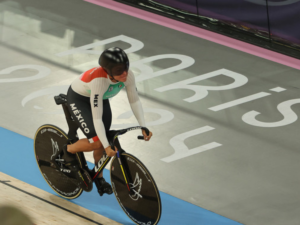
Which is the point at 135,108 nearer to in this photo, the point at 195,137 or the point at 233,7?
the point at 195,137

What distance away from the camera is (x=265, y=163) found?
523cm

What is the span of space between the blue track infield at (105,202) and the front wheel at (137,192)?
0.67ft

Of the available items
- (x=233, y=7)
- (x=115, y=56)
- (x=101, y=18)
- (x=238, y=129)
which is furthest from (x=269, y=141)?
(x=101, y=18)

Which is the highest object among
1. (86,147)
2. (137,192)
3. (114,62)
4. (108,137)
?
(114,62)

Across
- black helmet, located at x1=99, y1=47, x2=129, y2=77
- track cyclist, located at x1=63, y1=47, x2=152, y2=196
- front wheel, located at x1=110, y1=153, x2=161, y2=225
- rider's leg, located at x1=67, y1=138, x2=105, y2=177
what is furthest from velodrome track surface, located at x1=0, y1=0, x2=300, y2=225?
black helmet, located at x1=99, y1=47, x2=129, y2=77

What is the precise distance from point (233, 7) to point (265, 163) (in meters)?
3.75

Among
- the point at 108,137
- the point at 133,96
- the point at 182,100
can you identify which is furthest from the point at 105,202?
the point at 182,100

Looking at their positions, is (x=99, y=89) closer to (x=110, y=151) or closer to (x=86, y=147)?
(x=110, y=151)

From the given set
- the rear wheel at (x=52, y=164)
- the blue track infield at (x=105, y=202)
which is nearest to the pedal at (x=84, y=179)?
the rear wheel at (x=52, y=164)

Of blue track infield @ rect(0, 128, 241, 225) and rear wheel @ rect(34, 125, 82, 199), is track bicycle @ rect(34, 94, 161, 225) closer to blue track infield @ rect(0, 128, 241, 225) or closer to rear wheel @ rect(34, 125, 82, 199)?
rear wheel @ rect(34, 125, 82, 199)

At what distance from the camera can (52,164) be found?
4398 mm

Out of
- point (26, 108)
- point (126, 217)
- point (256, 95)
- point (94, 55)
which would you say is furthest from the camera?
point (94, 55)

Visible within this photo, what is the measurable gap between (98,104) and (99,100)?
0.03 m

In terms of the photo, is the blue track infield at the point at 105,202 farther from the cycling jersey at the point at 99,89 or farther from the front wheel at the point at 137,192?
the cycling jersey at the point at 99,89
